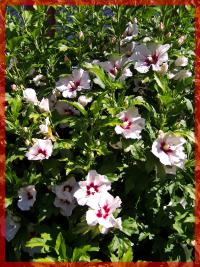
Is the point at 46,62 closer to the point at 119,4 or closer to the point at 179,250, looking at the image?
the point at 119,4

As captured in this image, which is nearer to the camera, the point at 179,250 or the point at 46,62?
the point at 179,250

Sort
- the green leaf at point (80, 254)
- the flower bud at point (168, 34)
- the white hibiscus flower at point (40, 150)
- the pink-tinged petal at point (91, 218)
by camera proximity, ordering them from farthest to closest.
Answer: the flower bud at point (168, 34)
the white hibiscus flower at point (40, 150)
the pink-tinged petal at point (91, 218)
the green leaf at point (80, 254)

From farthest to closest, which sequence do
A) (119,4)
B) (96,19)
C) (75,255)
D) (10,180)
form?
(96,19) → (119,4) → (10,180) → (75,255)

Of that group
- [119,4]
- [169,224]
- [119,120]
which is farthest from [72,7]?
[169,224]

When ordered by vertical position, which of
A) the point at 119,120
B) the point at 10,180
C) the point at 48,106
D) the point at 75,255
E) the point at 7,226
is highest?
the point at 48,106

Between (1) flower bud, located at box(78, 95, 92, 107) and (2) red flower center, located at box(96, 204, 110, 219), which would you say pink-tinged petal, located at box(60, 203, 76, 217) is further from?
(1) flower bud, located at box(78, 95, 92, 107)

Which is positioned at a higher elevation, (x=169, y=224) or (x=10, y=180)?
(x=10, y=180)

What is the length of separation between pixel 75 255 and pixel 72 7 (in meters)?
2.14

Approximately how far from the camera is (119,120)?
102 inches

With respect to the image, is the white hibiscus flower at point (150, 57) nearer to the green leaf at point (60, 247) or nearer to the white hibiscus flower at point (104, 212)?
the white hibiscus flower at point (104, 212)

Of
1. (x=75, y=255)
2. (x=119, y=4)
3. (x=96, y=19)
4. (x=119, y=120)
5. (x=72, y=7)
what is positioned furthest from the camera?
(x=72, y=7)

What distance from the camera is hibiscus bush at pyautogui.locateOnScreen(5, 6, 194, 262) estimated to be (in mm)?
2629

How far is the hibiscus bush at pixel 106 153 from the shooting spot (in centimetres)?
263

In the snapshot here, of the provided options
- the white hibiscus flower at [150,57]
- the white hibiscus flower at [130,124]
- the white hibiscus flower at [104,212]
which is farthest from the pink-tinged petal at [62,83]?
the white hibiscus flower at [104,212]
